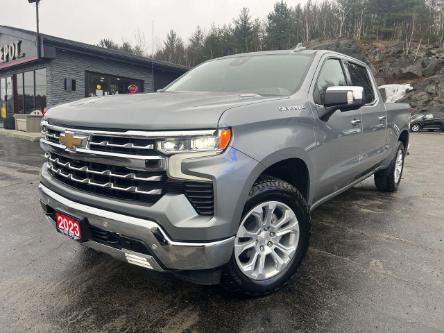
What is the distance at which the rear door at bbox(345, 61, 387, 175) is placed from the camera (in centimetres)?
430

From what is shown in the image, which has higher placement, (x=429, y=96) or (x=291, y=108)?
(x=429, y=96)

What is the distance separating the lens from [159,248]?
225cm

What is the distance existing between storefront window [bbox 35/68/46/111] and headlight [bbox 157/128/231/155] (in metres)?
16.4

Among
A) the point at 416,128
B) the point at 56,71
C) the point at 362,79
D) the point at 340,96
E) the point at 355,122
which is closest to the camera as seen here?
the point at 340,96

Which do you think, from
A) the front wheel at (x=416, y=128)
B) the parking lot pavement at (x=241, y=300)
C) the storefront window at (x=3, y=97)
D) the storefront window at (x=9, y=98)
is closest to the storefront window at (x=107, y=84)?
the storefront window at (x=9, y=98)

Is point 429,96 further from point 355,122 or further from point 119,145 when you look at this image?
point 119,145

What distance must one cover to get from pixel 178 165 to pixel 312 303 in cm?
136

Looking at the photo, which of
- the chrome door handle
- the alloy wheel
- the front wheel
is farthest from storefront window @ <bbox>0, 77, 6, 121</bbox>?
the front wheel

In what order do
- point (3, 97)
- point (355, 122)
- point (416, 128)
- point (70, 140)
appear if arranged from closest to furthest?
point (70, 140) < point (355, 122) < point (3, 97) < point (416, 128)

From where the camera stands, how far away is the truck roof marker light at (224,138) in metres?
2.27

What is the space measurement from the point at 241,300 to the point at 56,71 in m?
16.2

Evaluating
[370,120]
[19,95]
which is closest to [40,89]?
[19,95]

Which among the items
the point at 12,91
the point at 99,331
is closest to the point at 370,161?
the point at 99,331

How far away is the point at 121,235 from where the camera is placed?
236 centimetres
